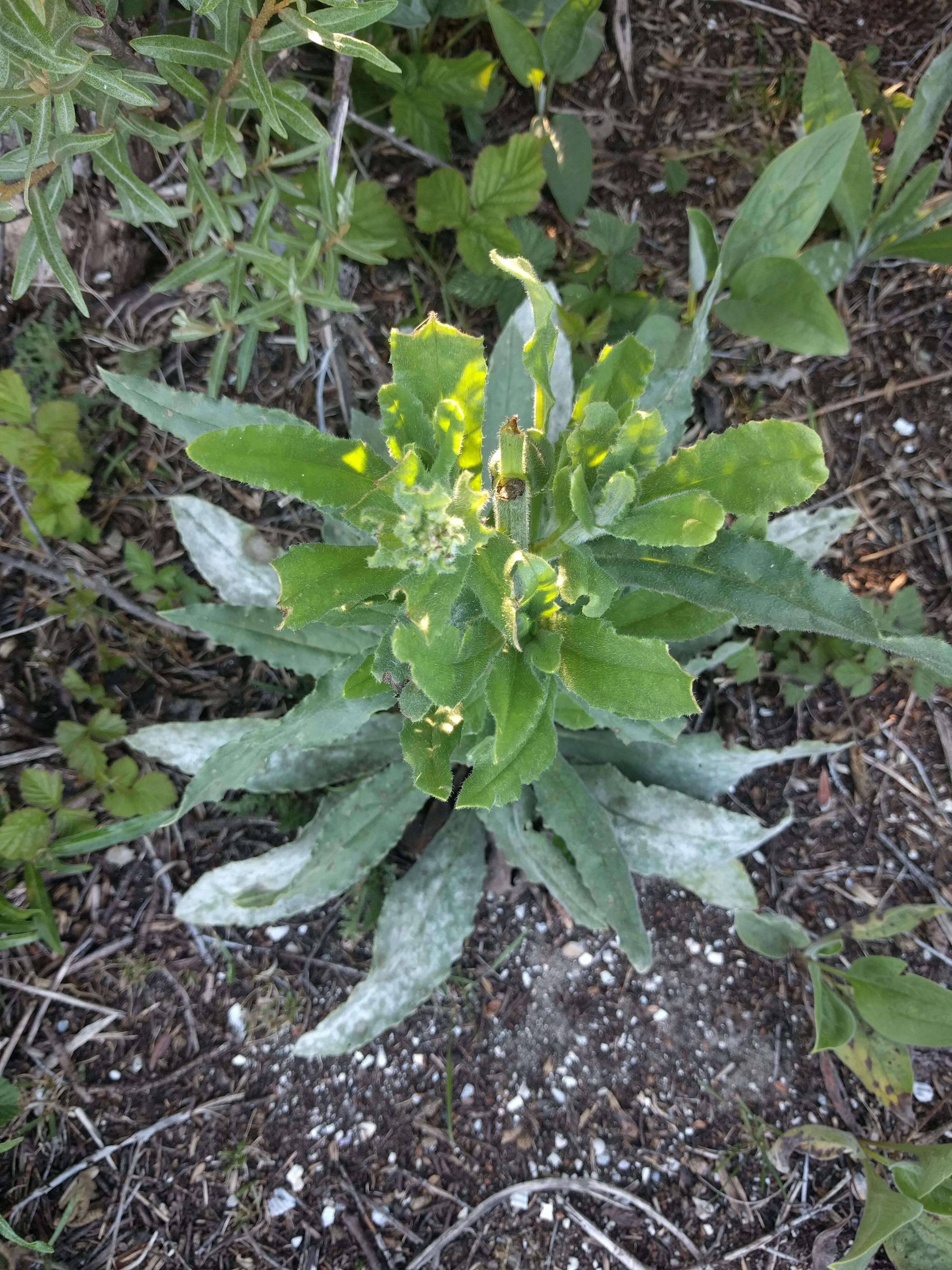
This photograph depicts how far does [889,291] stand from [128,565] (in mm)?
2393

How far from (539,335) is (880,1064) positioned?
6.45 ft

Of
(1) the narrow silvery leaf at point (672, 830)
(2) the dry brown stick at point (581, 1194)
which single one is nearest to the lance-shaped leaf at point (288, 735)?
(1) the narrow silvery leaf at point (672, 830)

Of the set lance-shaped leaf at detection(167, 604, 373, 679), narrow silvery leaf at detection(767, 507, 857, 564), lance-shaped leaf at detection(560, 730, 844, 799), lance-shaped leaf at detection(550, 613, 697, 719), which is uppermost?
lance-shaped leaf at detection(550, 613, 697, 719)

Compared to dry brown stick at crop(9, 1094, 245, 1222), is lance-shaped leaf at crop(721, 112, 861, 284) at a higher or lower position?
higher

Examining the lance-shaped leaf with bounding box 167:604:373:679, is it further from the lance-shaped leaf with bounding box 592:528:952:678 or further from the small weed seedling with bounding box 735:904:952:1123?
the small weed seedling with bounding box 735:904:952:1123

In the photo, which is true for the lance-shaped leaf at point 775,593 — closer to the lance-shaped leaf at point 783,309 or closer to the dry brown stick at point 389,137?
the lance-shaped leaf at point 783,309

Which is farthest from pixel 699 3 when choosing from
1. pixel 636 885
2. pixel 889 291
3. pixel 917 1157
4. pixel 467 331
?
pixel 917 1157

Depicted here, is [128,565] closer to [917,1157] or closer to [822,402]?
[822,402]

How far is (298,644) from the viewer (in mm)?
2098

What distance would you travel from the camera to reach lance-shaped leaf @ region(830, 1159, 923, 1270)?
5.99 ft

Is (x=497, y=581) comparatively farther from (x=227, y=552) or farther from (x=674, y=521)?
(x=227, y=552)

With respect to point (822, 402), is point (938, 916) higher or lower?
lower

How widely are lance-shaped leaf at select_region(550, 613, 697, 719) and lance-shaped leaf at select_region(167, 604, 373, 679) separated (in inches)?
29.8

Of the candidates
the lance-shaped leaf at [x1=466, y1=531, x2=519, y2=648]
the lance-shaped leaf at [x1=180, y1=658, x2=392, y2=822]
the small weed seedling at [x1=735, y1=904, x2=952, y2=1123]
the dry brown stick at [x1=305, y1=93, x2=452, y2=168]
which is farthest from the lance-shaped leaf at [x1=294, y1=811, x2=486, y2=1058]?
the dry brown stick at [x1=305, y1=93, x2=452, y2=168]
